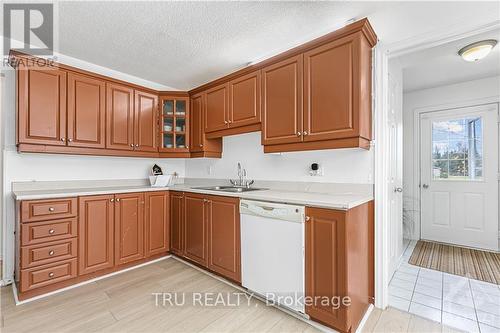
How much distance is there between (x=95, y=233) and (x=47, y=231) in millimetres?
395

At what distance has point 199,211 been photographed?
2.68 meters

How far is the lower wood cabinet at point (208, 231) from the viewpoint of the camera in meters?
2.29

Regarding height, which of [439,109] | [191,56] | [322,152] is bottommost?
[322,152]

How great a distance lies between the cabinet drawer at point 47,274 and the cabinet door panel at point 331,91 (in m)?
2.57

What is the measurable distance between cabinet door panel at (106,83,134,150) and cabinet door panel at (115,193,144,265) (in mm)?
685

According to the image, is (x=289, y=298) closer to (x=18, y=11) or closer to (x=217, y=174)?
(x=217, y=174)

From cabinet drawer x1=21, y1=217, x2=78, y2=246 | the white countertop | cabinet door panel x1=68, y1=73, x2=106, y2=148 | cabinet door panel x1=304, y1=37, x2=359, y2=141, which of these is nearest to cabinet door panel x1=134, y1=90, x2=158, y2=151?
cabinet door panel x1=68, y1=73, x2=106, y2=148

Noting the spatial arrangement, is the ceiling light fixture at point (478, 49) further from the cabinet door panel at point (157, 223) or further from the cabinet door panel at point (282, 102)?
the cabinet door panel at point (157, 223)

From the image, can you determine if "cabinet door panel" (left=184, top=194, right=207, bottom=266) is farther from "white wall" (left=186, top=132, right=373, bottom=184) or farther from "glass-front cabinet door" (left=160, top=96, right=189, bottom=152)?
"glass-front cabinet door" (left=160, top=96, right=189, bottom=152)

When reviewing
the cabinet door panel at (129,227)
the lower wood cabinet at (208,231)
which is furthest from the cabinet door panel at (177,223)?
the cabinet door panel at (129,227)

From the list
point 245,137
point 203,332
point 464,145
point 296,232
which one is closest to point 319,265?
point 296,232

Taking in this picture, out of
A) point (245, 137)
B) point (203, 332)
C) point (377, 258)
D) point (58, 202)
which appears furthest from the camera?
point (245, 137)

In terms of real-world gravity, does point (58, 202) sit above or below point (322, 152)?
below

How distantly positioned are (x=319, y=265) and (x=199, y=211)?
1.46 meters
